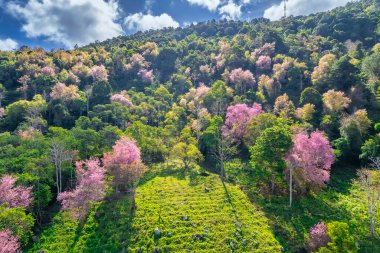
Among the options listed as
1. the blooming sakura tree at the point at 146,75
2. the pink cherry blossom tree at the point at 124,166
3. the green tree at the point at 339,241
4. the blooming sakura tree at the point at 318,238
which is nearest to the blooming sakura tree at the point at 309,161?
the blooming sakura tree at the point at 318,238

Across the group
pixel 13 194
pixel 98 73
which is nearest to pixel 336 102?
pixel 13 194

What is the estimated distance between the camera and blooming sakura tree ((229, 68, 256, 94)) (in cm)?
9175

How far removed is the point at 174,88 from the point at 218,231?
80.9 m

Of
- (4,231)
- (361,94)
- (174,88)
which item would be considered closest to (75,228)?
(4,231)

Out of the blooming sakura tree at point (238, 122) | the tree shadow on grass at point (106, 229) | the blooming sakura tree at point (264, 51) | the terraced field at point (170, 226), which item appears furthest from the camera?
the blooming sakura tree at point (264, 51)

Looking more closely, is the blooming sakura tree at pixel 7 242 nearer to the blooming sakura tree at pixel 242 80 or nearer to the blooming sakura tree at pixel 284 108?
the blooming sakura tree at pixel 284 108

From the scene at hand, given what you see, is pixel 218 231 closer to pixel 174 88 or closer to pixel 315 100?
pixel 315 100

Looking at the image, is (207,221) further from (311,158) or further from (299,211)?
(311,158)

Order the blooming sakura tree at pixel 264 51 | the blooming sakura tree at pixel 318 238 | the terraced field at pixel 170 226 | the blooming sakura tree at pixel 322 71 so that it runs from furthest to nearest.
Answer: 1. the blooming sakura tree at pixel 264 51
2. the blooming sakura tree at pixel 322 71
3. the terraced field at pixel 170 226
4. the blooming sakura tree at pixel 318 238

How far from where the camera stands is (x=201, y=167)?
187 ft

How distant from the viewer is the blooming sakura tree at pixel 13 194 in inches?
1432

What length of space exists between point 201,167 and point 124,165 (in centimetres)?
2026

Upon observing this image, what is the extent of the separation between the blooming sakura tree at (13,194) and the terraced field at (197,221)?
642 inches

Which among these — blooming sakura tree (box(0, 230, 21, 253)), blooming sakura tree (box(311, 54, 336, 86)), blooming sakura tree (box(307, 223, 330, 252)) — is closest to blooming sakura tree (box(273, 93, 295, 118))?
blooming sakura tree (box(311, 54, 336, 86))
